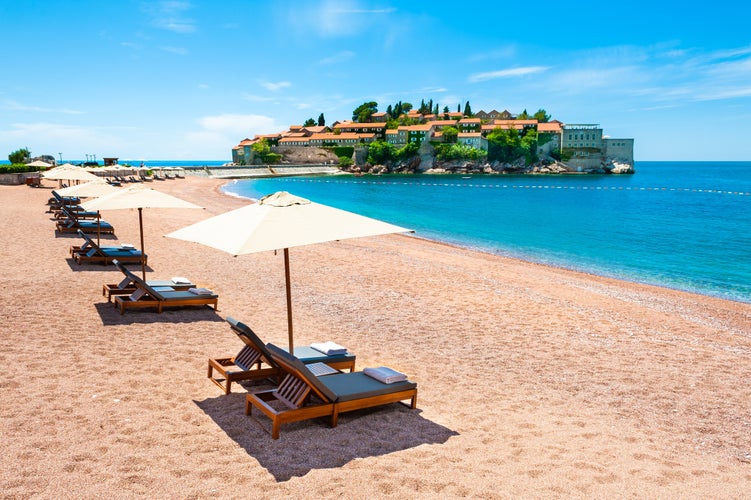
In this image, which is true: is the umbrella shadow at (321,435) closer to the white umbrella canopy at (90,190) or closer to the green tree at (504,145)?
the white umbrella canopy at (90,190)

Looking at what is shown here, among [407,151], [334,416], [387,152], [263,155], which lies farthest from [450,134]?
[334,416]

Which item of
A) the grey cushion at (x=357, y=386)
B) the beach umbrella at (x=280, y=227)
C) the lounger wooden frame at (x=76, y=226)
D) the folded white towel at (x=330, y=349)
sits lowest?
the grey cushion at (x=357, y=386)

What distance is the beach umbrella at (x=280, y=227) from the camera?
582 centimetres

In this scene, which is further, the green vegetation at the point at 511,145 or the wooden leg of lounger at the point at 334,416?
the green vegetation at the point at 511,145

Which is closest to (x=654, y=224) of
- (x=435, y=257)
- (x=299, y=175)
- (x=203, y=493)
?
(x=435, y=257)

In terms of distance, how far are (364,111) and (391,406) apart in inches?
6508

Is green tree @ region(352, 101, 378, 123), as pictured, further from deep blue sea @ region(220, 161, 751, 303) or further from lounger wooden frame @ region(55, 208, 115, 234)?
lounger wooden frame @ region(55, 208, 115, 234)

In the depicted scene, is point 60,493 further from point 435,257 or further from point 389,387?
point 435,257

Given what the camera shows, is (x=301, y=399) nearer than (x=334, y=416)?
Yes

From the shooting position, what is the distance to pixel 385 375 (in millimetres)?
6598

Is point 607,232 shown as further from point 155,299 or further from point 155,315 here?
point 155,315

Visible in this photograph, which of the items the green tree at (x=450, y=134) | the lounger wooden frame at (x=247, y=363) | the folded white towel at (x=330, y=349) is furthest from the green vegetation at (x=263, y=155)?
the lounger wooden frame at (x=247, y=363)

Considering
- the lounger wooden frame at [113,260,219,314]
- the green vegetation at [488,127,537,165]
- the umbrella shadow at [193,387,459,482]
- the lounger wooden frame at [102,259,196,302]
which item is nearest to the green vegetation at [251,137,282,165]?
the green vegetation at [488,127,537,165]

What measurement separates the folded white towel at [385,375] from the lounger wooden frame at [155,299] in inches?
195
